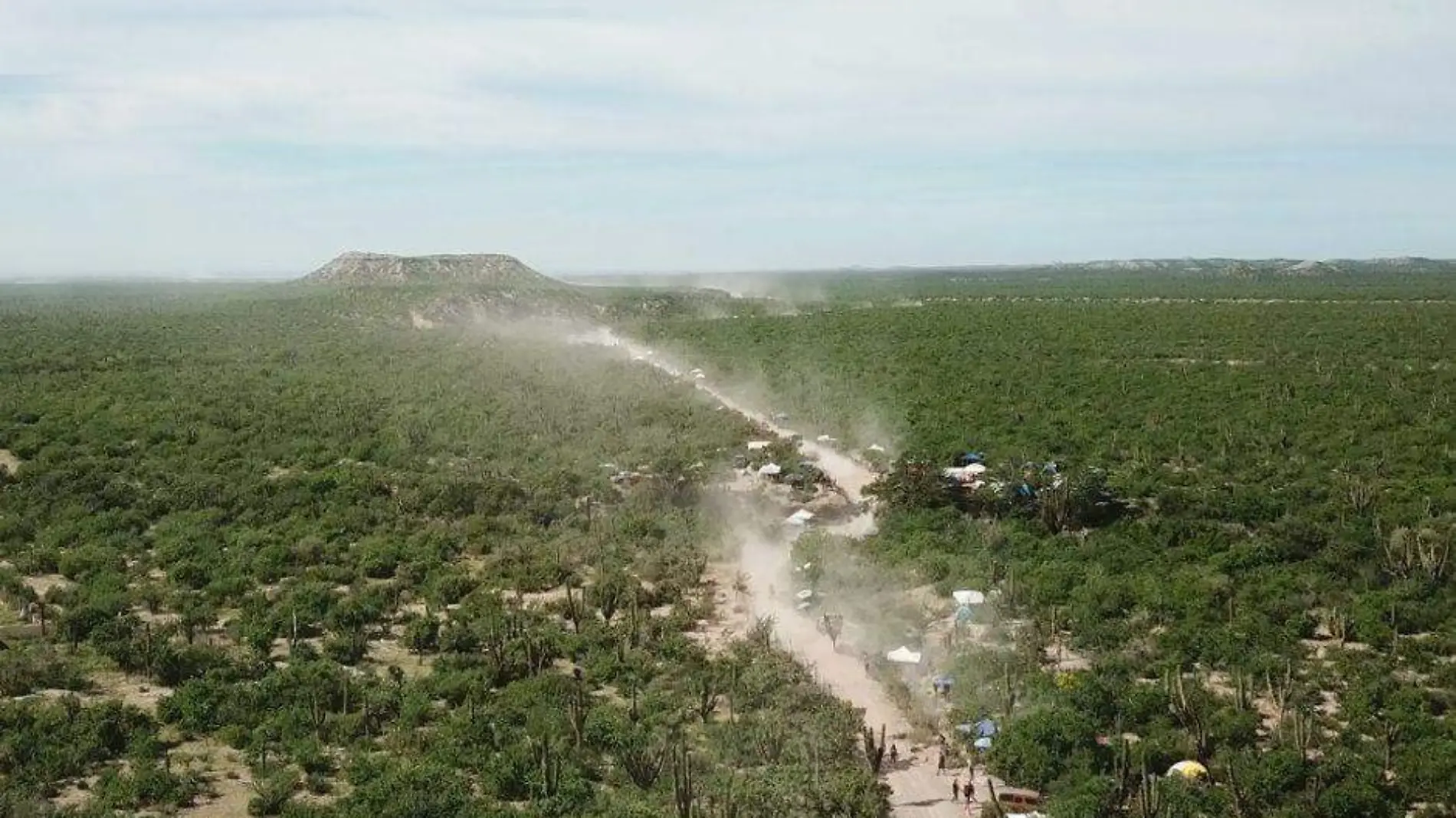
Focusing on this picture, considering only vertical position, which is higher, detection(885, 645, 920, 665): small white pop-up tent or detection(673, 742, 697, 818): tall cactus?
detection(885, 645, 920, 665): small white pop-up tent

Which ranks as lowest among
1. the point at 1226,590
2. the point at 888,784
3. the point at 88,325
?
the point at 888,784

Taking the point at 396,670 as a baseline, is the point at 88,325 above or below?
above

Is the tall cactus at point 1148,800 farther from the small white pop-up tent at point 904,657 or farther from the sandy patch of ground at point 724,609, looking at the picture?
the sandy patch of ground at point 724,609

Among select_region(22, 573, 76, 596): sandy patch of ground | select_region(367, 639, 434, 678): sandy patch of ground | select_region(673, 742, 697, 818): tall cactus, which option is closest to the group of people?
select_region(673, 742, 697, 818): tall cactus

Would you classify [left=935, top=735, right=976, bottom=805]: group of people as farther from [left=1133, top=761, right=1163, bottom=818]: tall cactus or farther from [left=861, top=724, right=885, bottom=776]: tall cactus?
[left=1133, top=761, right=1163, bottom=818]: tall cactus

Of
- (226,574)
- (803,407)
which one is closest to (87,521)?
(226,574)

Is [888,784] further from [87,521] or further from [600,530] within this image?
[87,521]
